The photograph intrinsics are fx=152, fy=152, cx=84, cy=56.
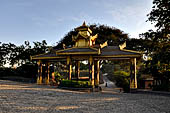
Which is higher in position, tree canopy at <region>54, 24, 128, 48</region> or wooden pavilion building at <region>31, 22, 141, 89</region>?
tree canopy at <region>54, 24, 128, 48</region>

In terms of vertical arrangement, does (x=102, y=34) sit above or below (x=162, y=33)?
above

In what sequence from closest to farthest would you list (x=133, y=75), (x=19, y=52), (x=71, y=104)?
(x=71, y=104) < (x=133, y=75) < (x=19, y=52)

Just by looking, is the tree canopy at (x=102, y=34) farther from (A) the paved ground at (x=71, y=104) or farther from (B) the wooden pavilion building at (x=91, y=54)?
(A) the paved ground at (x=71, y=104)

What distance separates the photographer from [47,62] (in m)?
24.1

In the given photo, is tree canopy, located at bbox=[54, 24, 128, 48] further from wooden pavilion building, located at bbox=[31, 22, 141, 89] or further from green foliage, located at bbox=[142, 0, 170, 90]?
green foliage, located at bbox=[142, 0, 170, 90]

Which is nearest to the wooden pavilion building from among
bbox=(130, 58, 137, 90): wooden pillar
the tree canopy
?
bbox=(130, 58, 137, 90): wooden pillar

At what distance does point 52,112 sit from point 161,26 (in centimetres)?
1234

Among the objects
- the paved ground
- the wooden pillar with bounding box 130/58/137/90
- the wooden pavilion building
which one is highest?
the wooden pavilion building

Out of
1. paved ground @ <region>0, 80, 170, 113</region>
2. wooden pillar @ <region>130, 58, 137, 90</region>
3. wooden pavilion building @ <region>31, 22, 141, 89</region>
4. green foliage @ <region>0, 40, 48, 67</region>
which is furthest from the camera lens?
green foliage @ <region>0, 40, 48, 67</region>

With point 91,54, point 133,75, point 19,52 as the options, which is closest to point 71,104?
point 91,54

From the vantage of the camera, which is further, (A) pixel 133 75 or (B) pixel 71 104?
(A) pixel 133 75

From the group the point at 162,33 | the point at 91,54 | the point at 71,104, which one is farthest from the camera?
the point at 91,54

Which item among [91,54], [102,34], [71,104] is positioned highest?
[102,34]

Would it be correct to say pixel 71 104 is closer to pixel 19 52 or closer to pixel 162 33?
pixel 162 33
